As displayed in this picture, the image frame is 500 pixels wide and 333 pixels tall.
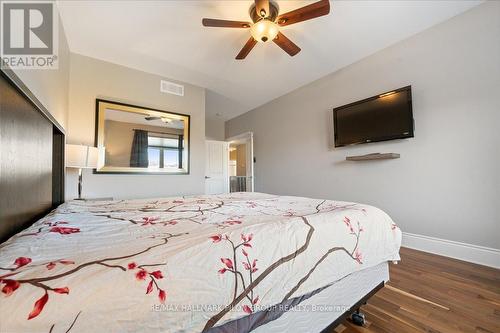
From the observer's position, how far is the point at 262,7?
1.81 m

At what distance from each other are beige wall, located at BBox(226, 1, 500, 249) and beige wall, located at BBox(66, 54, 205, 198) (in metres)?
2.22

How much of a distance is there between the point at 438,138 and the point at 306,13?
2.06 meters

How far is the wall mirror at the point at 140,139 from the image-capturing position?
288cm

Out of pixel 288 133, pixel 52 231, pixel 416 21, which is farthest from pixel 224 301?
pixel 288 133

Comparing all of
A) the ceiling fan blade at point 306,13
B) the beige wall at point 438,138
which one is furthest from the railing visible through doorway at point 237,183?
the ceiling fan blade at point 306,13

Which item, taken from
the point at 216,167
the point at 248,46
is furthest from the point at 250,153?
the point at 248,46

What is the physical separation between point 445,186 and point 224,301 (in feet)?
9.34

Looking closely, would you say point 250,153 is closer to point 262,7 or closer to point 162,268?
point 262,7

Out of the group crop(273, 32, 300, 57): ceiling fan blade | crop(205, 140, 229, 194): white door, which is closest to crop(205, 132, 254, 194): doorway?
crop(205, 140, 229, 194): white door

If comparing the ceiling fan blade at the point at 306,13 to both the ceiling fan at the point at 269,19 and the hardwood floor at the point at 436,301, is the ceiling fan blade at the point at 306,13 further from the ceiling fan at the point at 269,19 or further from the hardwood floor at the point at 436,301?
the hardwood floor at the point at 436,301

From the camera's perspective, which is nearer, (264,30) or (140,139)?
(264,30)

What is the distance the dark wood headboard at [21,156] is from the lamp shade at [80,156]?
774mm

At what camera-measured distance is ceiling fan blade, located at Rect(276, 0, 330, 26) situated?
171cm

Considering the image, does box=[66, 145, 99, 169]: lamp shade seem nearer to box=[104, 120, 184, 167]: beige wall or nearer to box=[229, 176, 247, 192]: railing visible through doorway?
box=[104, 120, 184, 167]: beige wall
